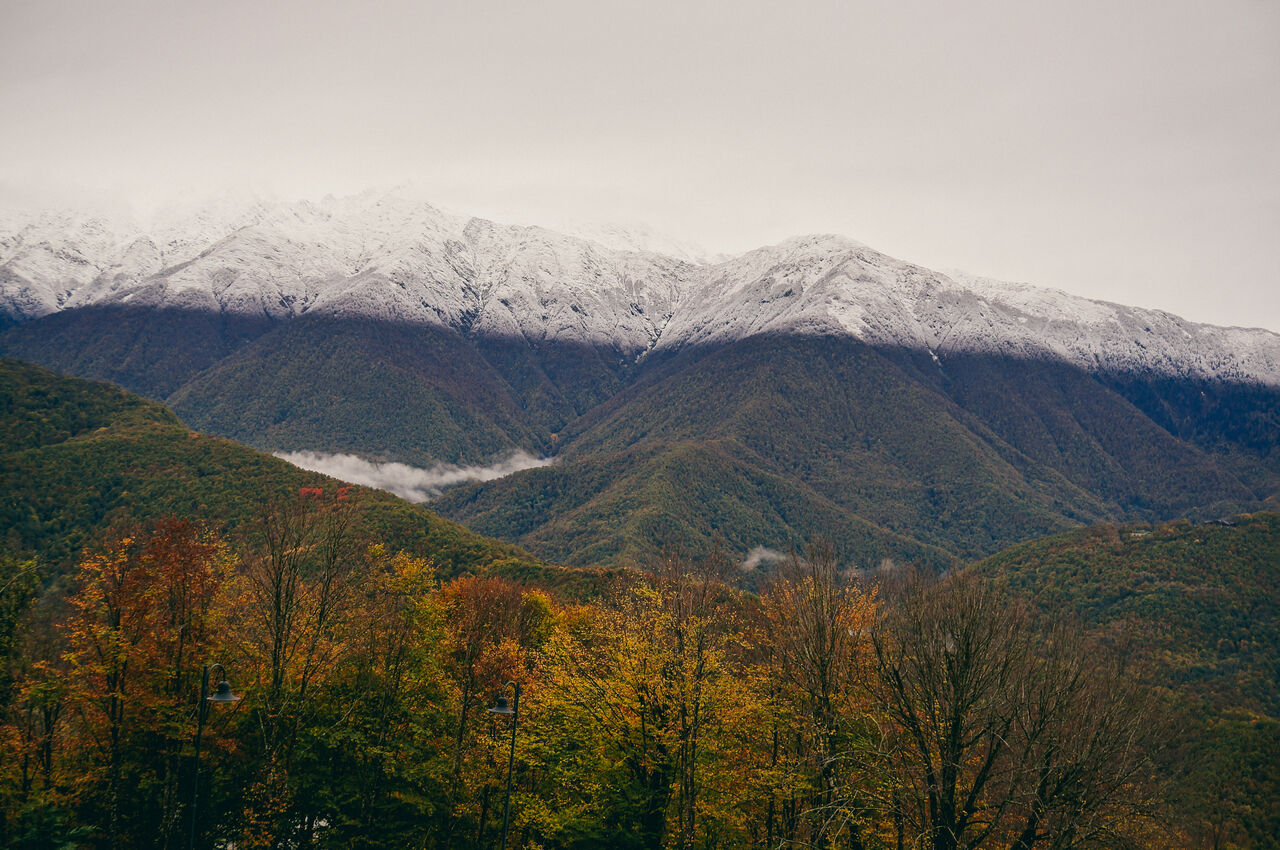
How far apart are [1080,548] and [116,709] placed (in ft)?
602

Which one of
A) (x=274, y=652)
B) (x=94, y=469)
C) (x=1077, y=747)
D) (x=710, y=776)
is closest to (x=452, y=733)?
(x=274, y=652)

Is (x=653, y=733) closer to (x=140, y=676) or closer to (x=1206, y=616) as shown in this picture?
(x=140, y=676)

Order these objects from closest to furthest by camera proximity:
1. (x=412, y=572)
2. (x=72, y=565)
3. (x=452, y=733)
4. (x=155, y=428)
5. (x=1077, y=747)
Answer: (x=1077, y=747), (x=452, y=733), (x=412, y=572), (x=72, y=565), (x=155, y=428)

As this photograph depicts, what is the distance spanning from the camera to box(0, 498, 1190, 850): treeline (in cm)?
2597

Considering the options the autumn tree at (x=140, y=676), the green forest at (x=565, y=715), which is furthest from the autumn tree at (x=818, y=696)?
the autumn tree at (x=140, y=676)

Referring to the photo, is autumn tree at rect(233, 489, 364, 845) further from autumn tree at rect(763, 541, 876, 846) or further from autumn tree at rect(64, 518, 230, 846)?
autumn tree at rect(763, 541, 876, 846)

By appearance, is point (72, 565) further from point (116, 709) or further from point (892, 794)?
point (892, 794)

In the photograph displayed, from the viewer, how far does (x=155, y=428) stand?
12181cm

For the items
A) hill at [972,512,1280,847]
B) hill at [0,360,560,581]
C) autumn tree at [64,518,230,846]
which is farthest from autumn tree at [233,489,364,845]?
hill at [972,512,1280,847]

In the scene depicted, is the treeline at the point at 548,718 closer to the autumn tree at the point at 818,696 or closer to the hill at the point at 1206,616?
the autumn tree at the point at 818,696

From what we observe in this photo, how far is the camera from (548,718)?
35562 millimetres

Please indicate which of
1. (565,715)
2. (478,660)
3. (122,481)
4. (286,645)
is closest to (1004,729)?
(565,715)

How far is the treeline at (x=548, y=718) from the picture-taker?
26.0 metres

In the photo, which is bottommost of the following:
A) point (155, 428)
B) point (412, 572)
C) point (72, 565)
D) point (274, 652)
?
point (72, 565)
